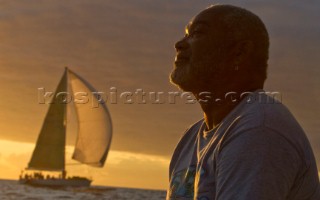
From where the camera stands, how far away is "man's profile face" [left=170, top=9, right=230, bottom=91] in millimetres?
2221

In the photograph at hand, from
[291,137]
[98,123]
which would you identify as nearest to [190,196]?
[291,137]

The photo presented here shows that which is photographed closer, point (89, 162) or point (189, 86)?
point (189, 86)

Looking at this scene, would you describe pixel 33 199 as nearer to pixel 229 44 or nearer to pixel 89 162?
pixel 89 162

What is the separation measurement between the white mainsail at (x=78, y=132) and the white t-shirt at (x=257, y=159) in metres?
37.6

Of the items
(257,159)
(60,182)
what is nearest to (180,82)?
(257,159)

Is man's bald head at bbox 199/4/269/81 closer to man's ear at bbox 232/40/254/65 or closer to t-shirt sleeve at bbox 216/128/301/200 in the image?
man's ear at bbox 232/40/254/65

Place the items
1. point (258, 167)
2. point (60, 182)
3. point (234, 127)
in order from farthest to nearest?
point (60, 182), point (234, 127), point (258, 167)

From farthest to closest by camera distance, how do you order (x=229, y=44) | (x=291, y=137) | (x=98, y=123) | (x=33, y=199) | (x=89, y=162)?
(x=89, y=162) < (x=98, y=123) < (x=33, y=199) < (x=229, y=44) < (x=291, y=137)

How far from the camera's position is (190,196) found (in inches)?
86.9

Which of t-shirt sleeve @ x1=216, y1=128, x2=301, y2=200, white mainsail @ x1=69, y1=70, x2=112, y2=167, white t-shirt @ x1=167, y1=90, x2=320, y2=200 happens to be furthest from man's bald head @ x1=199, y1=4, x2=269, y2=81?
white mainsail @ x1=69, y1=70, x2=112, y2=167

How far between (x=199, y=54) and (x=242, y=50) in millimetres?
148

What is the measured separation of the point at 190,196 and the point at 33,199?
3062cm

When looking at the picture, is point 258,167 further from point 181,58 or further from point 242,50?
point 181,58

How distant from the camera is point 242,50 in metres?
2.17
